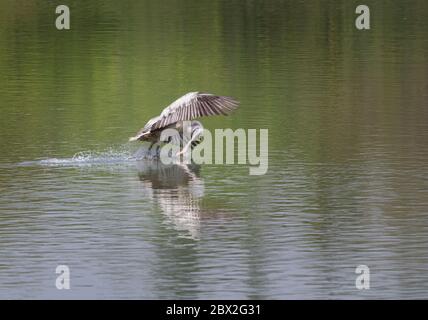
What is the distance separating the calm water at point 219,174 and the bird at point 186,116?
1.73ft

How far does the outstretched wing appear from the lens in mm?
20719

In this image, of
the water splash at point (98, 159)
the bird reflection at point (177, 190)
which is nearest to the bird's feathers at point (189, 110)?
the water splash at point (98, 159)

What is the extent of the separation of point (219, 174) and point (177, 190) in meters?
1.13

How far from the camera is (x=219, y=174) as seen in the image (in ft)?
64.8

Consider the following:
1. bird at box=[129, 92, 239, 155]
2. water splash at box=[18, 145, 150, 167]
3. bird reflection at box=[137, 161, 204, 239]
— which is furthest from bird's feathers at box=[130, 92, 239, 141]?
bird reflection at box=[137, 161, 204, 239]

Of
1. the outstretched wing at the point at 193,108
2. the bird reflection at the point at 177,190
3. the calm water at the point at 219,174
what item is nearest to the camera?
the calm water at the point at 219,174

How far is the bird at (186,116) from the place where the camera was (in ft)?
68.0

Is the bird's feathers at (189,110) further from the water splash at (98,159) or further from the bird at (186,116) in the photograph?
the water splash at (98,159)

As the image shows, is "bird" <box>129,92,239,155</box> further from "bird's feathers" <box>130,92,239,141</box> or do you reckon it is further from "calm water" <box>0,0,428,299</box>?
"calm water" <box>0,0,428,299</box>

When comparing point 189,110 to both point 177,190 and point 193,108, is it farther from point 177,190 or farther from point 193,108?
point 177,190

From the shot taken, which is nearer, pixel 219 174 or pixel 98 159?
pixel 219 174

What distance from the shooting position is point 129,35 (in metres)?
37.9

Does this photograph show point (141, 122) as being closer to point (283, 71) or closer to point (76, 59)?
point (283, 71)

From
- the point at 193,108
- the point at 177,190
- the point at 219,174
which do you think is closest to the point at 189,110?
the point at 193,108
